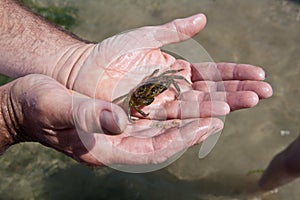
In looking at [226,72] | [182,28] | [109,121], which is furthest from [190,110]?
[109,121]

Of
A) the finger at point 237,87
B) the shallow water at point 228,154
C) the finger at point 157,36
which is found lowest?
the shallow water at point 228,154

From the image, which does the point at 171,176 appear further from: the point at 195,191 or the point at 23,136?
the point at 23,136

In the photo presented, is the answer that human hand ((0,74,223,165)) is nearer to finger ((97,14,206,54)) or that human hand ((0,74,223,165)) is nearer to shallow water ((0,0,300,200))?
finger ((97,14,206,54))

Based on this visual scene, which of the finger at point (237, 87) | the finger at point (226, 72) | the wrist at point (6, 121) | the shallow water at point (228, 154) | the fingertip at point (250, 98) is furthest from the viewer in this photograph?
the shallow water at point (228, 154)

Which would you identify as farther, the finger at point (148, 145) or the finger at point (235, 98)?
the finger at point (235, 98)

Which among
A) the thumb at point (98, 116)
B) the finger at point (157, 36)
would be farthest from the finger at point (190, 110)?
the thumb at point (98, 116)

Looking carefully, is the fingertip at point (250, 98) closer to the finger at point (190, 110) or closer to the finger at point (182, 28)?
the finger at point (190, 110)

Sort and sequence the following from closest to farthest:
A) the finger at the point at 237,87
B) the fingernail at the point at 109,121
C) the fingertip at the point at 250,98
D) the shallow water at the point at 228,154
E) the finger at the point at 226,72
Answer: the fingernail at the point at 109,121
the fingertip at the point at 250,98
the finger at the point at 237,87
the finger at the point at 226,72
the shallow water at the point at 228,154

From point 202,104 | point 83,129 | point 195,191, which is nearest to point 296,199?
point 195,191
